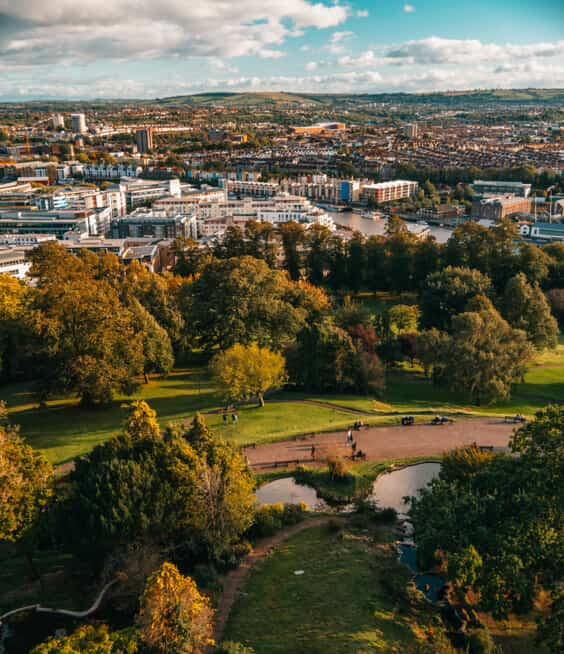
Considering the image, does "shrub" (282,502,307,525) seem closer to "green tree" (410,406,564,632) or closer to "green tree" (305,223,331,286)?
"green tree" (410,406,564,632)

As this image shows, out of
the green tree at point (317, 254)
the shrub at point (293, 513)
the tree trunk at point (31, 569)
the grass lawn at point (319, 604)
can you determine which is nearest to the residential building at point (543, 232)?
the green tree at point (317, 254)

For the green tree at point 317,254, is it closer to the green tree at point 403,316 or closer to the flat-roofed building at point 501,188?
the green tree at point 403,316

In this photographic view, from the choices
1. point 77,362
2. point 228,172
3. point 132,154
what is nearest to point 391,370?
point 77,362

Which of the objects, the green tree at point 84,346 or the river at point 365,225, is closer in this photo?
the green tree at point 84,346

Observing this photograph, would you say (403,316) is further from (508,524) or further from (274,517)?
(508,524)

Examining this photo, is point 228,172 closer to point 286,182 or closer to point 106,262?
point 286,182

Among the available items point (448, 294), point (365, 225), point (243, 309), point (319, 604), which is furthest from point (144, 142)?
point (319, 604)
